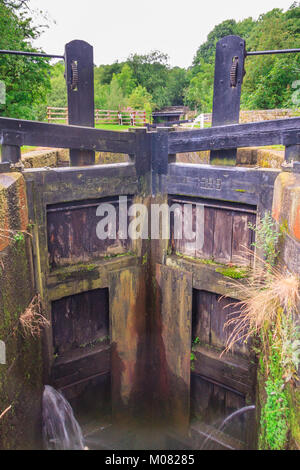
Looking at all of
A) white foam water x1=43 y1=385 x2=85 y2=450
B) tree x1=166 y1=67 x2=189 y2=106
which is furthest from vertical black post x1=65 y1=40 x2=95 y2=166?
tree x1=166 y1=67 x2=189 y2=106

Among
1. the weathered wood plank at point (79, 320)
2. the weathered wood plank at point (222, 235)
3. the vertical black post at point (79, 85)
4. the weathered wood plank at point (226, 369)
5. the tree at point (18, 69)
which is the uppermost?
the tree at point (18, 69)

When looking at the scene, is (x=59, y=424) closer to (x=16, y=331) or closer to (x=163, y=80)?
(x=16, y=331)

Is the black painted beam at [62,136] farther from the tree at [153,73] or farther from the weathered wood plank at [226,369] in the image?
the tree at [153,73]

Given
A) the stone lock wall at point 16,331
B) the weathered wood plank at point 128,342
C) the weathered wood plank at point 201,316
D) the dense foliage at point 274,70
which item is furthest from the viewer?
the dense foliage at point 274,70

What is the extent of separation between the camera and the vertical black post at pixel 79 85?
3.92 meters

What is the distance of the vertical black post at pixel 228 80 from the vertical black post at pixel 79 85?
135 cm

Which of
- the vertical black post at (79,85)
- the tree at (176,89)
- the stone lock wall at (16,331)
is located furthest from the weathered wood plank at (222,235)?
the tree at (176,89)

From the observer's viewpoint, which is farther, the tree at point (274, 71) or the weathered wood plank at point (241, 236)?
the tree at point (274, 71)

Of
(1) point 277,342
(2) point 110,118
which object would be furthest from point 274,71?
(1) point 277,342

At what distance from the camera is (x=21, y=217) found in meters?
3.43

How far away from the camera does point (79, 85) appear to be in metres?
4.02

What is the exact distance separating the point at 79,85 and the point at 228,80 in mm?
1568
